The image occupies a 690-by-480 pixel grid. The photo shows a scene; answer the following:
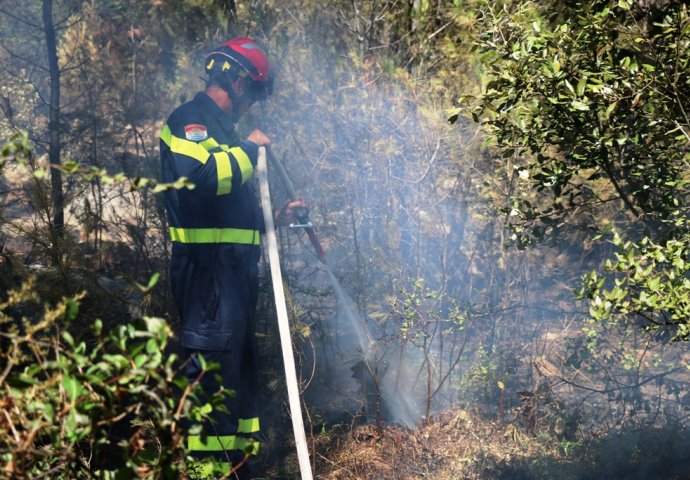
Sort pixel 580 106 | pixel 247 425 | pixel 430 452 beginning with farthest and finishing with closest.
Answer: pixel 430 452
pixel 247 425
pixel 580 106

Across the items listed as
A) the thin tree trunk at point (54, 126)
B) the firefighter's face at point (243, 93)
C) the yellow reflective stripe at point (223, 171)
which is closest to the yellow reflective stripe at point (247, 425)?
the yellow reflective stripe at point (223, 171)

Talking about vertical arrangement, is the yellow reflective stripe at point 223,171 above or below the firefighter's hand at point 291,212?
above

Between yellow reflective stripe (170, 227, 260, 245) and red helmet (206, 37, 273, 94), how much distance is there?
0.85m

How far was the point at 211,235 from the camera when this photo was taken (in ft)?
12.2

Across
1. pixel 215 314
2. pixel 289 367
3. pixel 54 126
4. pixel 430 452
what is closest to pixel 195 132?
pixel 215 314

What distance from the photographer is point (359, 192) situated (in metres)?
5.88

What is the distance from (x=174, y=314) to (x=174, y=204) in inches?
50.9

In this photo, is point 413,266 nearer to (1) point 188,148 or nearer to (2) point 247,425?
(2) point 247,425

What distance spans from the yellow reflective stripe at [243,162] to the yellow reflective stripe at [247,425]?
4.43ft

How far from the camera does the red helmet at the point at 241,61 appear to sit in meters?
3.78

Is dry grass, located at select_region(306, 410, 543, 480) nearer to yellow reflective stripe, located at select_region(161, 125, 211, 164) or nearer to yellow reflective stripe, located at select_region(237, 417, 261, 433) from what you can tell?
yellow reflective stripe, located at select_region(237, 417, 261, 433)

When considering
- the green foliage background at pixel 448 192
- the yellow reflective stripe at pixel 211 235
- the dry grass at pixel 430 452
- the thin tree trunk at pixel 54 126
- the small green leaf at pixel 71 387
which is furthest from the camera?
the thin tree trunk at pixel 54 126

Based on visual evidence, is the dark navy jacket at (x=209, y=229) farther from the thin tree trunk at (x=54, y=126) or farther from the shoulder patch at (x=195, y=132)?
the thin tree trunk at (x=54, y=126)

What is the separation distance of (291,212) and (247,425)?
125cm
